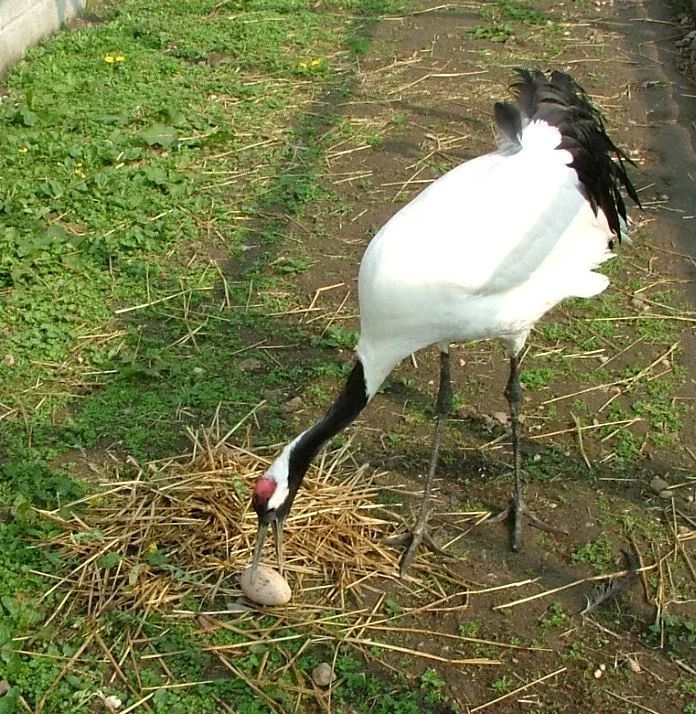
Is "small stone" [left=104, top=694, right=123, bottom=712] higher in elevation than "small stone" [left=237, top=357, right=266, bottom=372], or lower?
higher

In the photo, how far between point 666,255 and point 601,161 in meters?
1.48

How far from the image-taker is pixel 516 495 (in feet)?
13.5

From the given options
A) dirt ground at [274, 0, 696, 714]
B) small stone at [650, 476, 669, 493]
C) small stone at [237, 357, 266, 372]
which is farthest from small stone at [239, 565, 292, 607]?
small stone at [650, 476, 669, 493]

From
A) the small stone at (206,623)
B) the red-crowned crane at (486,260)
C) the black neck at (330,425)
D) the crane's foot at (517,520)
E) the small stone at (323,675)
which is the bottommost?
the crane's foot at (517,520)

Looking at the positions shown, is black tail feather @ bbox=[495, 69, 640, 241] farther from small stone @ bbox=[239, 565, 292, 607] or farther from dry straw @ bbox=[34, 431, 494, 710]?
small stone @ bbox=[239, 565, 292, 607]

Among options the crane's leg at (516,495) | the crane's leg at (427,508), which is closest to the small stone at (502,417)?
the crane's leg at (516,495)

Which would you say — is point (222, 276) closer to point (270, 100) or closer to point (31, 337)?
point (31, 337)

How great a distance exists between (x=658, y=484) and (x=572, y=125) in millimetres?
1546

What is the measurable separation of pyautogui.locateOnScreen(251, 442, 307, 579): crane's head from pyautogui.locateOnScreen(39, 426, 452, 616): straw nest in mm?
201

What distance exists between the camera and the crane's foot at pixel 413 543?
396cm

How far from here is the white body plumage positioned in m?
3.69

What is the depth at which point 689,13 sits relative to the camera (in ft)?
26.6

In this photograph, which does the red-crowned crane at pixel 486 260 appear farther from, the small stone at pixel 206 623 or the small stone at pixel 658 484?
the small stone at pixel 658 484

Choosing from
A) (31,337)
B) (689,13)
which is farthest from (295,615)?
(689,13)
